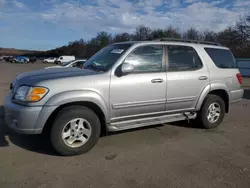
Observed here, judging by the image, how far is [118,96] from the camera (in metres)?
4.06

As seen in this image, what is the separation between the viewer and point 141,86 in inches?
167

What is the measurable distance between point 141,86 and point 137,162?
1279 millimetres

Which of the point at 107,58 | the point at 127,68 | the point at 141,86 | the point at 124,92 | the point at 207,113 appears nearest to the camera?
the point at 127,68

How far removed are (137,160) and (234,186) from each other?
1350 millimetres

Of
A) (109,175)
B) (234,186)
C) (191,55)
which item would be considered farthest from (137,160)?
(191,55)

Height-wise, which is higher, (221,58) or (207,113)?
(221,58)

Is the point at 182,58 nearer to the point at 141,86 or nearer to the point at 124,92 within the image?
the point at 141,86

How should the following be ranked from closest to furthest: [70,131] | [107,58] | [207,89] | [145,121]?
[70,131] < [145,121] < [107,58] < [207,89]

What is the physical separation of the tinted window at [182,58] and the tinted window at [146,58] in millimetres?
247

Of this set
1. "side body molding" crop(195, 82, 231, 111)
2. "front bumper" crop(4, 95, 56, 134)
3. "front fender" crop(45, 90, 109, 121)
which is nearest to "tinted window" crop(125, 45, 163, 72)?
"front fender" crop(45, 90, 109, 121)

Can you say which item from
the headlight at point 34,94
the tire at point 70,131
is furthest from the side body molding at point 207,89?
the headlight at point 34,94

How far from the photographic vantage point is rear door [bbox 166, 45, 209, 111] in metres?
4.64

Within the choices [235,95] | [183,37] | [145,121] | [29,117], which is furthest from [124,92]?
[183,37]

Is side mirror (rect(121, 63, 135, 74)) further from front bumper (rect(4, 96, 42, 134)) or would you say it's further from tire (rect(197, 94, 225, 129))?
tire (rect(197, 94, 225, 129))
